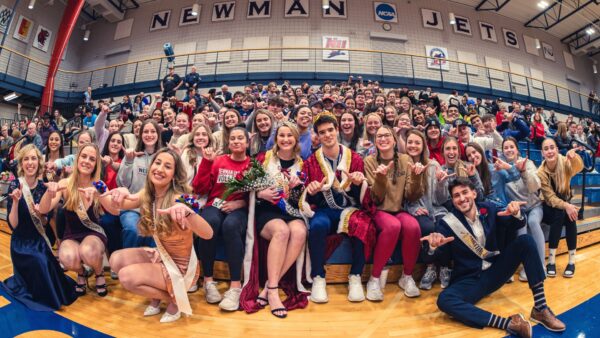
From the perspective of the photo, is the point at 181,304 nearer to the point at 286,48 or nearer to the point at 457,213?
the point at 457,213

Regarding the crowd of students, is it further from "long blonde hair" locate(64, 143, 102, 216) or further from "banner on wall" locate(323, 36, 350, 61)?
"banner on wall" locate(323, 36, 350, 61)

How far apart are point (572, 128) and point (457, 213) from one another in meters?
6.76

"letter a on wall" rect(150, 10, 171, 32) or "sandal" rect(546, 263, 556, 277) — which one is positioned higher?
"letter a on wall" rect(150, 10, 171, 32)

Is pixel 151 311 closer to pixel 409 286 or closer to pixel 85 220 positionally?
pixel 85 220

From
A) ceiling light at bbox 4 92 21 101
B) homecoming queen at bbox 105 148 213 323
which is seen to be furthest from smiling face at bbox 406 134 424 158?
ceiling light at bbox 4 92 21 101

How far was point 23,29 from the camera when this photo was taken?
11312 mm

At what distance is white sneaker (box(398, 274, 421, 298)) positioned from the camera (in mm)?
2197

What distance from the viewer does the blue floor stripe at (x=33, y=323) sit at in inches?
66.4

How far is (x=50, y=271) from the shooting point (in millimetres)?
2045

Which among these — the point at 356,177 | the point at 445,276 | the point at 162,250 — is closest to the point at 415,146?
the point at 356,177

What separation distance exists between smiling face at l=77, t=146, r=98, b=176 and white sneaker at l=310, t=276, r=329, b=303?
6.41 ft

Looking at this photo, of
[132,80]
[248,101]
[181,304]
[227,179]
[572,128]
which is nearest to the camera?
[181,304]

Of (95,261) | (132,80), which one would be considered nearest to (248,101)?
(95,261)

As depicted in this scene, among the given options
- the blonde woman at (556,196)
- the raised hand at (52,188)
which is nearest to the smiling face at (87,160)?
the raised hand at (52,188)
